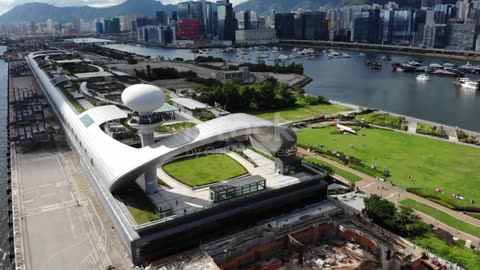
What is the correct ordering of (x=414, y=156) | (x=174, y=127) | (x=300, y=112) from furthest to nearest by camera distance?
(x=300, y=112)
(x=414, y=156)
(x=174, y=127)

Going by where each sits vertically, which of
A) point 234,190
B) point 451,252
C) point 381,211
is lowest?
point 451,252

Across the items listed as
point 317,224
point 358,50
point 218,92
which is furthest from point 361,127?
point 358,50

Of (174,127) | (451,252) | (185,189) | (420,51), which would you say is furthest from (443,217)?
(420,51)

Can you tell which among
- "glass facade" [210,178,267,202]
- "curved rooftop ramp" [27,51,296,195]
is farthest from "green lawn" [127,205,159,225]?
"glass facade" [210,178,267,202]

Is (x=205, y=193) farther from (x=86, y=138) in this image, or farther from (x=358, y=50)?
(x=358, y=50)

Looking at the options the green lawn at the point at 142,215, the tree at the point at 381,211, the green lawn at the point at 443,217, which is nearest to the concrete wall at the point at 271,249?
the tree at the point at 381,211

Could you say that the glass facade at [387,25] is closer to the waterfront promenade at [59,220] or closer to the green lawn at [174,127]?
the green lawn at [174,127]

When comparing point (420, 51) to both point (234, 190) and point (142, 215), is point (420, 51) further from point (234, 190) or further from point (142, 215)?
point (142, 215)
